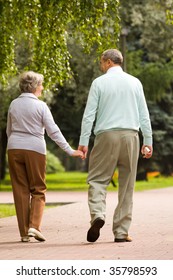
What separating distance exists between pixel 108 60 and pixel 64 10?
15.4ft

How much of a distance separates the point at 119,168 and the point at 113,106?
698mm

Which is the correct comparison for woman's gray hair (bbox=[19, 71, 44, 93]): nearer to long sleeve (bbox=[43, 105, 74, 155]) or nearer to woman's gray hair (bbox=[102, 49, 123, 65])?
long sleeve (bbox=[43, 105, 74, 155])

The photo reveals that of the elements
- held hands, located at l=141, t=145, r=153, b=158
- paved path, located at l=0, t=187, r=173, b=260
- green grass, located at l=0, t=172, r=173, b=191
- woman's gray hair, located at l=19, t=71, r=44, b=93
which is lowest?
green grass, located at l=0, t=172, r=173, b=191

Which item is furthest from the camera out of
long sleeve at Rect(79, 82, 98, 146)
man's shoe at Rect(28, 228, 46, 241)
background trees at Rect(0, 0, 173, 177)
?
background trees at Rect(0, 0, 173, 177)

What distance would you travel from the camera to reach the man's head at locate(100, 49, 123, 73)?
11164 millimetres

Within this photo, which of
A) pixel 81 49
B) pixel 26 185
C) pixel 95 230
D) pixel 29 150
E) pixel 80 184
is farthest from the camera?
pixel 80 184

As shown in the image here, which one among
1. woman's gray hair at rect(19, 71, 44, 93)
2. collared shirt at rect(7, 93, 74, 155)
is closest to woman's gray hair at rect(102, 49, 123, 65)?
woman's gray hair at rect(19, 71, 44, 93)

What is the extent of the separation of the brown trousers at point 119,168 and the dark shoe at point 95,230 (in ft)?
0.63

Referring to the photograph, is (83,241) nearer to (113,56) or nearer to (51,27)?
(113,56)

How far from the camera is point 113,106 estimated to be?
11.0 metres

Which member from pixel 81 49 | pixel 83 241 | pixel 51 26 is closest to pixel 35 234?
pixel 83 241

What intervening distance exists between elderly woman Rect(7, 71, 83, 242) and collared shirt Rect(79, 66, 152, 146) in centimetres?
43

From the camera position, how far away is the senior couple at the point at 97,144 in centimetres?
1093

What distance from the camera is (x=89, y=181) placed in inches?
436
